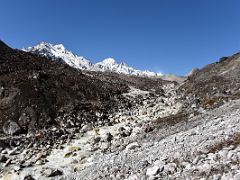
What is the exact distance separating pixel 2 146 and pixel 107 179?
18763mm

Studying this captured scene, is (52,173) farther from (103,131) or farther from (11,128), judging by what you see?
(11,128)

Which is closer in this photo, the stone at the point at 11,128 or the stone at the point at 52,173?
the stone at the point at 52,173

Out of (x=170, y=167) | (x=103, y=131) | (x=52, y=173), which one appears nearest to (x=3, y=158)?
(x=52, y=173)

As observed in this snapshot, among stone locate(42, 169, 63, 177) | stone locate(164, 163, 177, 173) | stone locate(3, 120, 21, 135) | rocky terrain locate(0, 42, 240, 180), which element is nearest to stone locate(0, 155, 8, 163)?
rocky terrain locate(0, 42, 240, 180)

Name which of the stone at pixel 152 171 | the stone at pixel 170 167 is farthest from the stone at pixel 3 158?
the stone at pixel 170 167

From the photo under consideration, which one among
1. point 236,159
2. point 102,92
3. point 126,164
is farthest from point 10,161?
point 102,92

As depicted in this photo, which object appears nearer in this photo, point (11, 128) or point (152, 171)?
point (152, 171)

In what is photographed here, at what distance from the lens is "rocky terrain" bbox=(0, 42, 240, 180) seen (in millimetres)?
18344

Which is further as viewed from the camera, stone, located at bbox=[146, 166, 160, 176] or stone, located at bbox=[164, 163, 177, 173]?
stone, located at bbox=[146, 166, 160, 176]

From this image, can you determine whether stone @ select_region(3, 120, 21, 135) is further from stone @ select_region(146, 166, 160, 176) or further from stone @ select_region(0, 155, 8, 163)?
stone @ select_region(146, 166, 160, 176)

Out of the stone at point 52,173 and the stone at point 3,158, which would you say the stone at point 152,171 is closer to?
the stone at point 52,173

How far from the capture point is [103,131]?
130ft

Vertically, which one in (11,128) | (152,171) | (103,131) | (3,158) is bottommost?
(152,171)

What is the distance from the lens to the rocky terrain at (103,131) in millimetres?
18344
